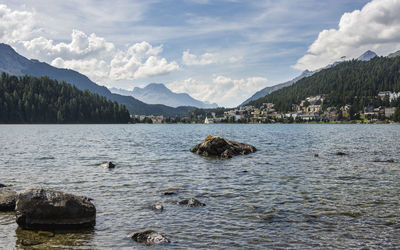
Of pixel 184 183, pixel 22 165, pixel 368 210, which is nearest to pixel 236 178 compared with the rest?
pixel 184 183

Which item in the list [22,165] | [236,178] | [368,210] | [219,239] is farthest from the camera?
[22,165]

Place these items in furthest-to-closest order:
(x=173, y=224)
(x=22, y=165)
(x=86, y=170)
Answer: (x=22, y=165), (x=86, y=170), (x=173, y=224)

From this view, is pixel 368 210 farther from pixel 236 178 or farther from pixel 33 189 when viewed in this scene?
pixel 33 189

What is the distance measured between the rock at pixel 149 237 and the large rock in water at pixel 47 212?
2.98m

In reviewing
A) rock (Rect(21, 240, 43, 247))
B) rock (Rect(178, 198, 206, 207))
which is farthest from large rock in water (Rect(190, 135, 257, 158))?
rock (Rect(21, 240, 43, 247))

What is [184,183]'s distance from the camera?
25.2 metres

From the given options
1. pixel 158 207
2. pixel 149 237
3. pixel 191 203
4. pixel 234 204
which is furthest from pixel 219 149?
pixel 149 237

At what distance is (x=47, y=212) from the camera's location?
14477 mm

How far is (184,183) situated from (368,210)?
13529 millimetres

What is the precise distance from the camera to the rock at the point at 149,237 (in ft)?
41.4

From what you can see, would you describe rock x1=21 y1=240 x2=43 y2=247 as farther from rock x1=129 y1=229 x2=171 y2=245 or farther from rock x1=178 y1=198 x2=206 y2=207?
rock x1=178 y1=198 x2=206 y2=207

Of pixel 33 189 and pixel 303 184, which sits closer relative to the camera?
pixel 33 189

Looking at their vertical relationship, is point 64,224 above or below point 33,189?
below

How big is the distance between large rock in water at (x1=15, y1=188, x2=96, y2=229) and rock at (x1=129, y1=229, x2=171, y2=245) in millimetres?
2981
